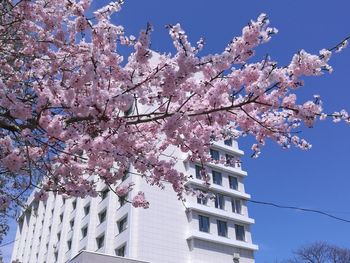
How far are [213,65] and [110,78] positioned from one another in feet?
4.85

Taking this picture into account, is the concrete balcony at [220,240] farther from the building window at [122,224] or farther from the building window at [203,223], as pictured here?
the building window at [122,224]

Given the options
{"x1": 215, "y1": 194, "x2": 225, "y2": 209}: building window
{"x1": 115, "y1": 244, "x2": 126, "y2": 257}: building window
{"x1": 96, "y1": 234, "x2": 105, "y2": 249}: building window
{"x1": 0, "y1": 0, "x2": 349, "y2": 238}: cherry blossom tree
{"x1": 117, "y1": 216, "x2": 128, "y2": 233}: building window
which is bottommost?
{"x1": 0, "y1": 0, "x2": 349, "y2": 238}: cherry blossom tree

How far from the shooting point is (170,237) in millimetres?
28469

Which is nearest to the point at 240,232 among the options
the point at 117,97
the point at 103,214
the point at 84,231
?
the point at 103,214

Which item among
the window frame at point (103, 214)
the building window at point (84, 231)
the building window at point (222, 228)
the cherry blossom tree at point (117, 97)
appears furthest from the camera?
the building window at point (84, 231)

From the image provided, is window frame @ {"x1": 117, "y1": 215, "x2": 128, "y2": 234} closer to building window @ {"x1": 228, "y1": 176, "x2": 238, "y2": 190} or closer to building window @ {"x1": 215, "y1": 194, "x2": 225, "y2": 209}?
building window @ {"x1": 215, "y1": 194, "x2": 225, "y2": 209}

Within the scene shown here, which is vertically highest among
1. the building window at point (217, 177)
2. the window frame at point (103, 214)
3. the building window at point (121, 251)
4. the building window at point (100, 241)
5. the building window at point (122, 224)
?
the building window at point (217, 177)

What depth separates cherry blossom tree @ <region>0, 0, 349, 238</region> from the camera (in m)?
5.49

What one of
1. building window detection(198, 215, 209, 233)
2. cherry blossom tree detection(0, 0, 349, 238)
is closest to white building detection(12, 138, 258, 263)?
building window detection(198, 215, 209, 233)

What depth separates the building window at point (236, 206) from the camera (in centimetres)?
3328

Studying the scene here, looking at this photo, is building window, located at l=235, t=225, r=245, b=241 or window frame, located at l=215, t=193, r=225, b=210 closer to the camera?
window frame, located at l=215, t=193, r=225, b=210

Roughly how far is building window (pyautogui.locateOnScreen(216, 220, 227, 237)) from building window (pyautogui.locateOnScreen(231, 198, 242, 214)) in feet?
5.80

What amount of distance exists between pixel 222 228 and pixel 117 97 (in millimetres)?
27731

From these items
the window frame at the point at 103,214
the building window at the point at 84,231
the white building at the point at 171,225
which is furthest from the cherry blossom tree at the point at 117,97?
the building window at the point at 84,231
